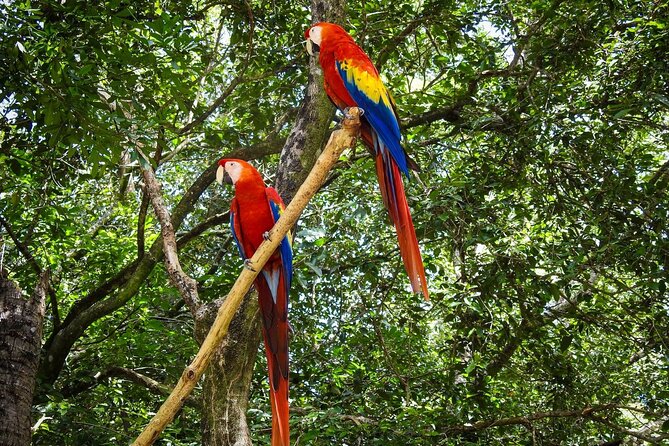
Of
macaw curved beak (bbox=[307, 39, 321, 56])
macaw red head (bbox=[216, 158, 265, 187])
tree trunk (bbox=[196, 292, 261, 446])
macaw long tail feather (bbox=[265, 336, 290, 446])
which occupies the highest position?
macaw curved beak (bbox=[307, 39, 321, 56])

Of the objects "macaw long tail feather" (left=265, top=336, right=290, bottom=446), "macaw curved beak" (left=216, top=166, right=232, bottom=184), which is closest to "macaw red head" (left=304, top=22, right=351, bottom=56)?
"macaw curved beak" (left=216, top=166, right=232, bottom=184)

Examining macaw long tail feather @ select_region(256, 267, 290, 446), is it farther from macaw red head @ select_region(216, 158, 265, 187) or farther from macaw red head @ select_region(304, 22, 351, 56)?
macaw red head @ select_region(304, 22, 351, 56)

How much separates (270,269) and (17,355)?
1.40 metres

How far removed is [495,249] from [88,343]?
297 centimetres

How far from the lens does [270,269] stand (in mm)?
2297

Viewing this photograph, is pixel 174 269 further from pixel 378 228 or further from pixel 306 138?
pixel 378 228

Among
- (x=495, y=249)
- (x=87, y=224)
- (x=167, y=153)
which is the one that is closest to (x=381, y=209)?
(x=495, y=249)

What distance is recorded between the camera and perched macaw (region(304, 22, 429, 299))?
6.93ft

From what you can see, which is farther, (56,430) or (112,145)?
(56,430)

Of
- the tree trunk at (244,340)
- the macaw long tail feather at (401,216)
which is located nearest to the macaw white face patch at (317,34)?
the tree trunk at (244,340)

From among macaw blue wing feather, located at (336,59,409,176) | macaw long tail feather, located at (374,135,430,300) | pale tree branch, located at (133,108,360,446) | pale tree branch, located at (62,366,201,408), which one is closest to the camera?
pale tree branch, located at (133,108,360,446)

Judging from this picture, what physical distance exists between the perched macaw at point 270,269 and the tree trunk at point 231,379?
31cm

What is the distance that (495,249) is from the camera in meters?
3.54

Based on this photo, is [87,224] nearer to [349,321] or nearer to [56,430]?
[56,430]
